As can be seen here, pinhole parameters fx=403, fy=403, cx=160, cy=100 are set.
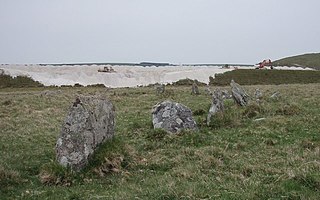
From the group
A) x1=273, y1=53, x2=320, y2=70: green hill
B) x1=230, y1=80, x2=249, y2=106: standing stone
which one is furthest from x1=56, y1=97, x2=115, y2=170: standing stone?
x1=273, y1=53, x2=320, y2=70: green hill

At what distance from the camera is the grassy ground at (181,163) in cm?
856

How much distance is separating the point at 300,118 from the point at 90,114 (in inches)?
406

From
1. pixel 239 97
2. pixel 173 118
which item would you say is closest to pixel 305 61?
pixel 239 97

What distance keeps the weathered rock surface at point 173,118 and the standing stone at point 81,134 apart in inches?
155

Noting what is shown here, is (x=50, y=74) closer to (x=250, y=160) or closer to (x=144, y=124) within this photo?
(x=144, y=124)

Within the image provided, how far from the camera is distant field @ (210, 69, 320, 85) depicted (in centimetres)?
6134

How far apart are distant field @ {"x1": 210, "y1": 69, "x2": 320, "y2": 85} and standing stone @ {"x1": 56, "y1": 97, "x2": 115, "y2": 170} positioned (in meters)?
48.8

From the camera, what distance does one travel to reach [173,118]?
15477 millimetres

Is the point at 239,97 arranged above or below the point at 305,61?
above

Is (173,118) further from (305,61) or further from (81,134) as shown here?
(305,61)

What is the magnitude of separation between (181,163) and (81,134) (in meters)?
2.83

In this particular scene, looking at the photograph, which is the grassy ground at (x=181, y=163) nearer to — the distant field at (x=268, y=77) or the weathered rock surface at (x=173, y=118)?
the weathered rock surface at (x=173, y=118)

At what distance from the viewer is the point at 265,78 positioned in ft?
210

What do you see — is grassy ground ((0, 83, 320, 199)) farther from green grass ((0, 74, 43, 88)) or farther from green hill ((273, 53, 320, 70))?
green hill ((273, 53, 320, 70))
